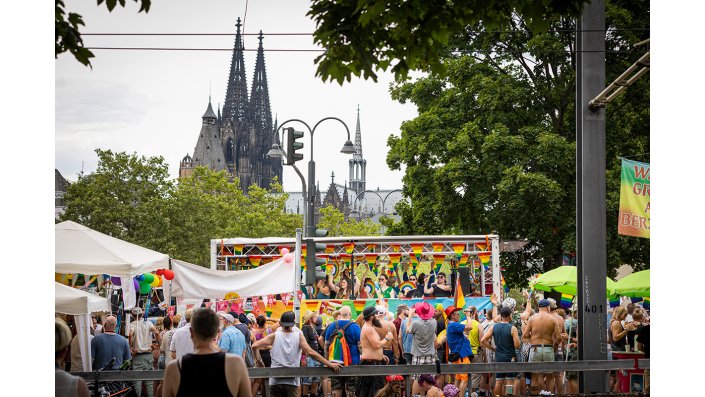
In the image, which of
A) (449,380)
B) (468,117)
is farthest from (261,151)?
(449,380)

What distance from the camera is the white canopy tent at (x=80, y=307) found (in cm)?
1115

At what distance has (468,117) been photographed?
26.2 meters

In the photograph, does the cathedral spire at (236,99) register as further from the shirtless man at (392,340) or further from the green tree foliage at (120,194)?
the shirtless man at (392,340)

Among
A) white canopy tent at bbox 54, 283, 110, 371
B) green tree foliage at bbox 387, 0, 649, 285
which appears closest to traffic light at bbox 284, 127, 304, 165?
green tree foliage at bbox 387, 0, 649, 285

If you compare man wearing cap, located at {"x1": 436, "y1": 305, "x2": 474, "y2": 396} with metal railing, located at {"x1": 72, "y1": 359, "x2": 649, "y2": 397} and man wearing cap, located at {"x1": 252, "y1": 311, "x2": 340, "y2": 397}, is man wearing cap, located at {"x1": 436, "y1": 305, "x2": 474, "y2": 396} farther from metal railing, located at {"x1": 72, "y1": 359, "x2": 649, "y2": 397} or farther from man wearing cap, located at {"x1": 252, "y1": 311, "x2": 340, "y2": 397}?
man wearing cap, located at {"x1": 252, "y1": 311, "x2": 340, "y2": 397}

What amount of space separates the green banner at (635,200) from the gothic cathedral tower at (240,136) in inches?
4224

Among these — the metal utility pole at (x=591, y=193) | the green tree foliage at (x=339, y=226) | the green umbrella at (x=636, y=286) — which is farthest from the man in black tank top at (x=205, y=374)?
the green tree foliage at (x=339, y=226)

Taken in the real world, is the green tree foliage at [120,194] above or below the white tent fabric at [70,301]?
above

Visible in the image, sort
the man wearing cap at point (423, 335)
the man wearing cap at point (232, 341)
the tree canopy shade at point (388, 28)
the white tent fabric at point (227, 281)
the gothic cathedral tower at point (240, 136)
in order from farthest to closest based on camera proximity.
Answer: the gothic cathedral tower at point (240, 136)
the white tent fabric at point (227, 281)
the man wearing cap at point (423, 335)
the man wearing cap at point (232, 341)
the tree canopy shade at point (388, 28)

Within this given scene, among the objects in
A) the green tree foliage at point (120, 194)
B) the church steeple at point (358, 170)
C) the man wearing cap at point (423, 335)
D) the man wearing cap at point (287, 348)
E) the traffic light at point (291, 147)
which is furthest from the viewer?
the church steeple at point (358, 170)

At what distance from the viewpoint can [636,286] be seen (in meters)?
15.1


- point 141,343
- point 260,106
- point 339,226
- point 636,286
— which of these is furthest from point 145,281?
point 260,106
